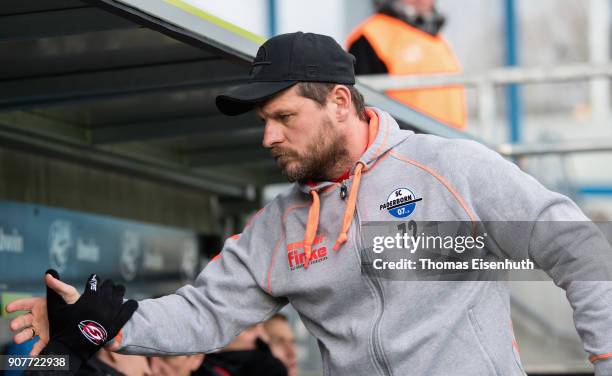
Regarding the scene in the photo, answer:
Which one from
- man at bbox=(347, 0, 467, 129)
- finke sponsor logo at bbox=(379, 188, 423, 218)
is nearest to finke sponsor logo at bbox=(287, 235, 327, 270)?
finke sponsor logo at bbox=(379, 188, 423, 218)


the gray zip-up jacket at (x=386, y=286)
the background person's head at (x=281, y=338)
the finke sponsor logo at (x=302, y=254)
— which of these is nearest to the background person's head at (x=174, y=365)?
the background person's head at (x=281, y=338)

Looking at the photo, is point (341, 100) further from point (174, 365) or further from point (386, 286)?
point (174, 365)

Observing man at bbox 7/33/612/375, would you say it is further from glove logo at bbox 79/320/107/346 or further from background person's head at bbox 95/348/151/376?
background person's head at bbox 95/348/151/376

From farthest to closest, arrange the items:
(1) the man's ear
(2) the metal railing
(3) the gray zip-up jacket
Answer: (2) the metal railing, (1) the man's ear, (3) the gray zip-up jacket

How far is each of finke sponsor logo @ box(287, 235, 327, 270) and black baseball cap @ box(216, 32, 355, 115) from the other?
1.43 feet

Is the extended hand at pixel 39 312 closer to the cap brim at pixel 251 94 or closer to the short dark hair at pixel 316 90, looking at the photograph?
the cap brim at pixel 251 94

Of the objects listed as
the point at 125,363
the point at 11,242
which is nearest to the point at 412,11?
the point at 11,242

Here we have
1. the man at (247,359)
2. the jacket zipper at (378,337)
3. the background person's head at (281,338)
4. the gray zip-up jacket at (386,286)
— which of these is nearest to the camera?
the gray zip-up jacket at (386,286)

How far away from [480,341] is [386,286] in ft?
1.00

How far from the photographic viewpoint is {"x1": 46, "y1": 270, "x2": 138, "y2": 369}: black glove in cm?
356

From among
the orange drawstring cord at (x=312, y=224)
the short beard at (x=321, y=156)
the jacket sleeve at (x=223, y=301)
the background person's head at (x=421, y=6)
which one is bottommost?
the jacket sleeve at (x=223, y=301)

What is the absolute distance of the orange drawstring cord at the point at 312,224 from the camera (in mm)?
3779

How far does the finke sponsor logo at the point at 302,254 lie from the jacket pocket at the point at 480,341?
46cm

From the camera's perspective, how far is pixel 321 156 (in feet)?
12.2
